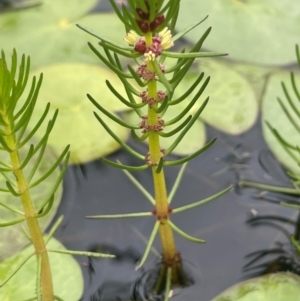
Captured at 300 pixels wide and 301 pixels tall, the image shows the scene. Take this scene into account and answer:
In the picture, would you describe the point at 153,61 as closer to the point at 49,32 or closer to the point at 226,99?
the point at 226,99

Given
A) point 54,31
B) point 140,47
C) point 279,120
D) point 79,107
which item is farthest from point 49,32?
point 140,47

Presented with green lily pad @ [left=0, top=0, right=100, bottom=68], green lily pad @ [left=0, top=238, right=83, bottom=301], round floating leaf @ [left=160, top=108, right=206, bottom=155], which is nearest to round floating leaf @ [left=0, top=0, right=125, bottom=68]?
green lily pad @ [left=0, top=0, right=100, bottom=68]

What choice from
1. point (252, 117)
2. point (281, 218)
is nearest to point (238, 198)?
point (281, 218)

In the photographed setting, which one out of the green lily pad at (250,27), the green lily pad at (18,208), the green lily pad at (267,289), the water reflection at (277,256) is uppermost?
the green lily pad at (250,27)

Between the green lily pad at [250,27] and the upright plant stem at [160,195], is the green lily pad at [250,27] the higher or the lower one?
the higher one

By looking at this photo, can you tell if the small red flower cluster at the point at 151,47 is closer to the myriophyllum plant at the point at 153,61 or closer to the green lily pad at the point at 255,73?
the myriophyllum plant at the point at 153,61

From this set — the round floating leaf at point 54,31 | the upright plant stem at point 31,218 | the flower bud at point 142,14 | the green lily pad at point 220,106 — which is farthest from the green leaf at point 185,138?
the flower bud at point 142,14
